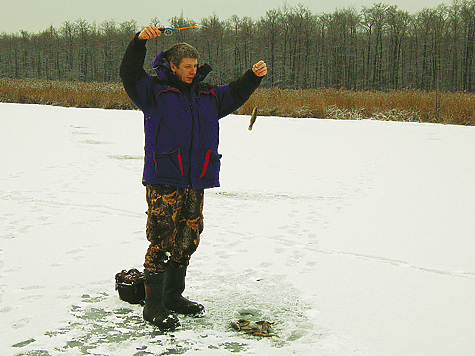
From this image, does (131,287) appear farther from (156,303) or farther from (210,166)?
(210,166)

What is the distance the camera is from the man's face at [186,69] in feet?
10.6

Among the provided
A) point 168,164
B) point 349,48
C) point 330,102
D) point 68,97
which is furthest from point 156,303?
point 349,48

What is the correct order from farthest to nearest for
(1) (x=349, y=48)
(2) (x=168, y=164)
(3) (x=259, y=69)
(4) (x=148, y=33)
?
(1) (x=349, y=48) < (3) (x=259, y=69) < (2) (x=168, y=164) < (4) (x=148, y=33)

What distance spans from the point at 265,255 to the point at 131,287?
1.66m

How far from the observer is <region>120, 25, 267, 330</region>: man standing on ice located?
3.17m

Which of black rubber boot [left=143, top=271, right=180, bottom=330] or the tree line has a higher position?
the tree line

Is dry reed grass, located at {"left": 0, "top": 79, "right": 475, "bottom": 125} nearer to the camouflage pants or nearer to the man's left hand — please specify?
the man's left hand

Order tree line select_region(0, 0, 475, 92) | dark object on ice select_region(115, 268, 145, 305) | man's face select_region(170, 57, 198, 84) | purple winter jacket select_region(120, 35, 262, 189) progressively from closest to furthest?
1. purple winter jacket select_region(120, 35, 262, 189)
2. man's face select_region(170, 57, 198, 84)
3. dark object on ice select_region(115, 268, 145, 305)
4. tree line select_region(0, 0, 475, 92)

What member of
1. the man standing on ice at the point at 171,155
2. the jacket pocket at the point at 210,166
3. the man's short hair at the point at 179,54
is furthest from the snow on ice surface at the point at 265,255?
the man's short hair at the point at 179,54

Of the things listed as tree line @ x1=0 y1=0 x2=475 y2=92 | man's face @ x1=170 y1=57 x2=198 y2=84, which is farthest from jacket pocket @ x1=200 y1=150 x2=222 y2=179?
tree line @ x1=0 y1=0 x2=475 y2=92

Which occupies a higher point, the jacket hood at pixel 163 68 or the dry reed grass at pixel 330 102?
the dry reed grass at pixel 330 102

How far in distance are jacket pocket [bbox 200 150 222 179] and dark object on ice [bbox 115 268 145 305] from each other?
91 cm

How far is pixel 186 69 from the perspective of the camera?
128 inches

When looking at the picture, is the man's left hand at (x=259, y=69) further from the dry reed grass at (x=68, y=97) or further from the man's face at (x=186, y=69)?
the dry reed grass at (x=68, y=97)
